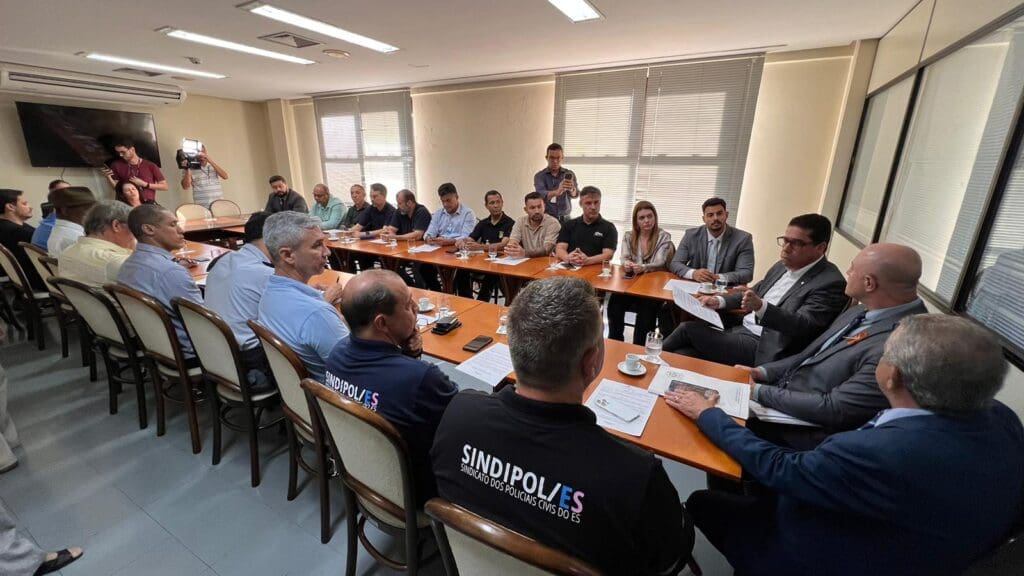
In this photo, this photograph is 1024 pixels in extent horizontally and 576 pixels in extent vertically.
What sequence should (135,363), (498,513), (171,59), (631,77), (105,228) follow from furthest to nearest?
(631,77) → (171,59) → (105,228) → (135,363) → (498,513)

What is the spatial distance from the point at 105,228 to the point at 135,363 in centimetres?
104

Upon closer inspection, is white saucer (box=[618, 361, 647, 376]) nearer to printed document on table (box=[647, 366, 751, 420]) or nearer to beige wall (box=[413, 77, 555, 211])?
printed document on table (box=[647, 366, 751, 420])

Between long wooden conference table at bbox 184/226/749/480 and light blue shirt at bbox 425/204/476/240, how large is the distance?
1.90ft

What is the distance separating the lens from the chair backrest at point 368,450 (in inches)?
40.9

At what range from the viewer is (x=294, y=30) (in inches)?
140

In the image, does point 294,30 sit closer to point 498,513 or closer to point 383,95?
point 383,95

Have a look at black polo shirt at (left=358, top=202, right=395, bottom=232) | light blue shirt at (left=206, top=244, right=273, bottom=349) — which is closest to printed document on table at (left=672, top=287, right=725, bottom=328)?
light blue shirt at (left=206, top=244, right=273, bottom=349)

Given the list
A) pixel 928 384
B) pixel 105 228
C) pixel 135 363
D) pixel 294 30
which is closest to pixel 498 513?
pixel 928 384

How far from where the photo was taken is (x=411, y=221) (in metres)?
5.12

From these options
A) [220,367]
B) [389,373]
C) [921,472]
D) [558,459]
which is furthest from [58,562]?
[921,472]

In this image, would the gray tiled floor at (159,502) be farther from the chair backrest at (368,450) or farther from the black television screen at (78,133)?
the black television screen at (78,133)

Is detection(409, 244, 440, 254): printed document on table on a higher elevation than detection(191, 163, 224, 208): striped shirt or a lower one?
lower

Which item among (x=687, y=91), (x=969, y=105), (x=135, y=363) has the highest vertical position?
(x=687, y=91)

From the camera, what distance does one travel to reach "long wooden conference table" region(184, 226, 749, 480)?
4.02ft
